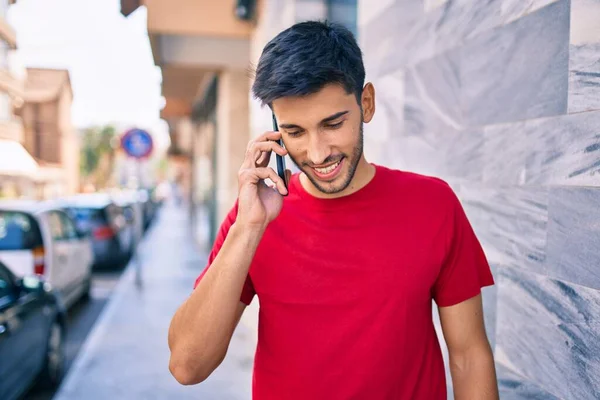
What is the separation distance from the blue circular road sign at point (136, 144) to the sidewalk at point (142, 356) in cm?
260

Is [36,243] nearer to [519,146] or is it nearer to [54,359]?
[54,359]

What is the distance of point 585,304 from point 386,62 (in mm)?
2117

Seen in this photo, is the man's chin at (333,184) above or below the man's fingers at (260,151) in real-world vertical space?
below

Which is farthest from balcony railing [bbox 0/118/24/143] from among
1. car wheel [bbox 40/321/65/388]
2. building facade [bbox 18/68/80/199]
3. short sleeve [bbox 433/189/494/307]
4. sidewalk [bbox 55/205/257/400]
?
short sleeve [bbox 433/189/494/307]

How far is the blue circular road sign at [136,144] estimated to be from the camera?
11008 millimetres

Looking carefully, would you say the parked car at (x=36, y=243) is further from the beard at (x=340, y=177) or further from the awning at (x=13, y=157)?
the beard at (x=340, y=177)

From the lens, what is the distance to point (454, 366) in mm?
1652

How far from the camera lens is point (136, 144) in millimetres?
11055

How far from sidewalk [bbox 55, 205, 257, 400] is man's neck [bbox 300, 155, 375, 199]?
352cm

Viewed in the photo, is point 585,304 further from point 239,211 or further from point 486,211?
point 239,211

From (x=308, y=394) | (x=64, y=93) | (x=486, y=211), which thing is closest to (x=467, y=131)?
(x=486, y=211)

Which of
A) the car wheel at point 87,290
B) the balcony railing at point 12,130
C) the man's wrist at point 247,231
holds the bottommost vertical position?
the car wheel at point 87,290

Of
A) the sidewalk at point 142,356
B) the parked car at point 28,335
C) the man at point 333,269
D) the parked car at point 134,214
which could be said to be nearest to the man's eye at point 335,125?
the man at point 333,269

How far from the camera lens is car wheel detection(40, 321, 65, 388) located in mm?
5172
